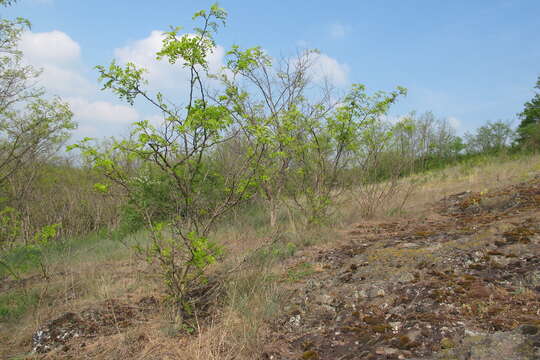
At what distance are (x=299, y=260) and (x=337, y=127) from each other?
2920 millimetres

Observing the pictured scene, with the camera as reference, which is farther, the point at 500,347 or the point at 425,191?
the point at 425,191

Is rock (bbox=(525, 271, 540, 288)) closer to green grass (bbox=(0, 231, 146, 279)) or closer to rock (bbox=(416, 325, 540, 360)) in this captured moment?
rock (bbox=(416, 325, 540, 360))

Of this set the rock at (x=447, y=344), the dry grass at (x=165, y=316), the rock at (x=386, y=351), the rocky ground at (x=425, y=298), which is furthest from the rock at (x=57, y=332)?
the rock at (x=447, y=344)

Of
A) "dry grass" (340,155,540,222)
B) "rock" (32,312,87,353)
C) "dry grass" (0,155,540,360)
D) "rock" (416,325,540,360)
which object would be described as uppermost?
"dry grass" (340,155,540,222)

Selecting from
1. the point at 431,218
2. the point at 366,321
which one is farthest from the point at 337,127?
the point at 366,321

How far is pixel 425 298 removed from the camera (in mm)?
3025

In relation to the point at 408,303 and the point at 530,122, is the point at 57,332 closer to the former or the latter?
the point at 408,303

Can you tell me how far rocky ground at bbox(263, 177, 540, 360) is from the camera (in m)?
2.34

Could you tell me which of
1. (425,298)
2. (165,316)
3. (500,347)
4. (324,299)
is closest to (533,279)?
(425,298)

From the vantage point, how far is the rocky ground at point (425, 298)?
2.34m

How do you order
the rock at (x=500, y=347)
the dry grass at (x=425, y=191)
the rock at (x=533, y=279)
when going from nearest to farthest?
1. the rock at (x=500, y=347)
2. the rock at (x=533, y=279)
3. the dry grass at (x=425, y=191)

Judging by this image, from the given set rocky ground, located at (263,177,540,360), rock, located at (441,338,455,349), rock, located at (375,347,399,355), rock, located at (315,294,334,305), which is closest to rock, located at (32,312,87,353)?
rocky ground, located at (263,177,540,360)

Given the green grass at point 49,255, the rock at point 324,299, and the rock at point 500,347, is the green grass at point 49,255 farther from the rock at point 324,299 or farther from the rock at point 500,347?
the rock at point 500,347

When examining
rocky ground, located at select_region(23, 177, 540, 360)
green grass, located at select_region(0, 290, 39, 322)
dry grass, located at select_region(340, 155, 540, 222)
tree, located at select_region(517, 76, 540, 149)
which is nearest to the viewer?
rocky ground, located at select_region(23, 177, 540, 360)
